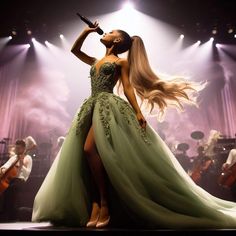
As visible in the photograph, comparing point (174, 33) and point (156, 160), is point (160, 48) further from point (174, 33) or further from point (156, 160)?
point (156, 160)

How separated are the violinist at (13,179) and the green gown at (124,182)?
207 centimetres

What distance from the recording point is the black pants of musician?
3.64m

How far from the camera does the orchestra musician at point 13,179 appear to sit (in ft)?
11.9

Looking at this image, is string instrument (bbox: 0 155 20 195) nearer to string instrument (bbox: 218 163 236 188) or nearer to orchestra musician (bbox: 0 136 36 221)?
orchestra musician (bbox: 0 136 36 221)

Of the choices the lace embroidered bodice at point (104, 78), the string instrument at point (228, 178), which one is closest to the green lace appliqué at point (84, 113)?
the lace embroidered bodice at point (104, 78)

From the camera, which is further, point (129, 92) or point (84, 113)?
point (129, 92)

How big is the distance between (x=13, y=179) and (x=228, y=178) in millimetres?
2618

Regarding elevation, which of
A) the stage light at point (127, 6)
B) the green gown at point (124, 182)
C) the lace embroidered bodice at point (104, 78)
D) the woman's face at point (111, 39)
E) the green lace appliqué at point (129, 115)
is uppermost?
the stage light at point (127, 6)

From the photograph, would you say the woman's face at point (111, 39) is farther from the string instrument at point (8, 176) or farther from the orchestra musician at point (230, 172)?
the orchestra musician at point (230, 172)

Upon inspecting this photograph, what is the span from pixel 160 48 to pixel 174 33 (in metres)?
0.29

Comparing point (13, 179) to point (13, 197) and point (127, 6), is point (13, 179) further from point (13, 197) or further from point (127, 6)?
point (127, 6)

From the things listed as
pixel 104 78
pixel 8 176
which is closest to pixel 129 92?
pixel 104 78

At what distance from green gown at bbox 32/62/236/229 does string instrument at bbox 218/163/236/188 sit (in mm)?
1799

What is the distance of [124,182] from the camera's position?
1.56m
